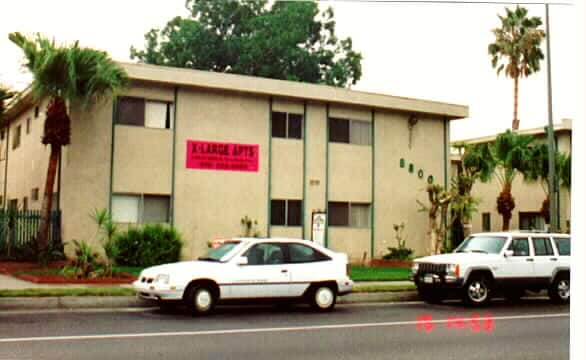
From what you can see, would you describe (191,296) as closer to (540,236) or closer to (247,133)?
(540,236)

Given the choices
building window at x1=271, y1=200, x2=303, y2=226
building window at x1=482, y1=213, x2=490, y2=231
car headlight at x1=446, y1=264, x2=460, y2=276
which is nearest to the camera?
car headlight at x1=446, y1=264, x2=460, y2=276

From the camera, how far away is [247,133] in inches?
959

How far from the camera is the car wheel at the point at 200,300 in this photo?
41.8ft

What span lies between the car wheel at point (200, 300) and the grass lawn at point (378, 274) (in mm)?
7025

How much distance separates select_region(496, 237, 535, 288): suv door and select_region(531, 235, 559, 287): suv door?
0.17 m

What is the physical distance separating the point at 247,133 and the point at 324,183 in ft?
11.3

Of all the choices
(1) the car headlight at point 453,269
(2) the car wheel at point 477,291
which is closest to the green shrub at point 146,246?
(1) the car headlight at point 453,269

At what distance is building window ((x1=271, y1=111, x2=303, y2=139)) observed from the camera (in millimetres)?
25078

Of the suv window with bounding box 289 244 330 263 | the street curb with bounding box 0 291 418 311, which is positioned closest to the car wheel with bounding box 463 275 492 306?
the suv window with bounding box 289 244 330 263

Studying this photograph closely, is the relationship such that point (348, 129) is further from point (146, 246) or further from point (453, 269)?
point (453, 269)

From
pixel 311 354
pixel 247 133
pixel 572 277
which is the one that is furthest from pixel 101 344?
pixel 247 133

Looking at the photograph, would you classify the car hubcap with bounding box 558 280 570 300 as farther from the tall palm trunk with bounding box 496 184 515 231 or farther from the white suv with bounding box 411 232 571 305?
the tall palm trunk with bounding box 496 184 515 231

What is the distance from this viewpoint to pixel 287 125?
25312mm
